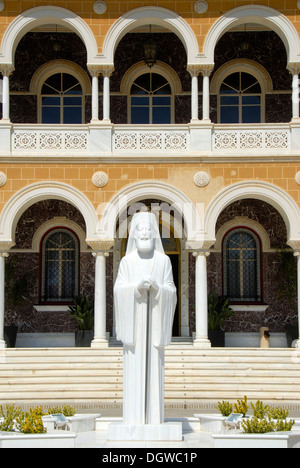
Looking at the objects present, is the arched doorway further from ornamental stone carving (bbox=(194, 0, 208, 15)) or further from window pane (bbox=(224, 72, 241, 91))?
ornamental stone carving (bbox=(194, 0, 208, 15))

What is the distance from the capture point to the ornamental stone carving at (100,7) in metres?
20.0

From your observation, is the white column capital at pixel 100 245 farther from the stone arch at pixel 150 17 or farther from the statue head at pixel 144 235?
the statue head at pixel 144 235

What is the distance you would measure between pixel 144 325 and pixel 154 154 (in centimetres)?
1008

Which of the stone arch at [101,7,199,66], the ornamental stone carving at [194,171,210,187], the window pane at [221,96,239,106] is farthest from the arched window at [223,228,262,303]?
the stone arch at [101,7,199,66]

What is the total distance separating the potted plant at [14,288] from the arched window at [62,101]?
4190 mm

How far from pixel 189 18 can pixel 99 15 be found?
2.28 m

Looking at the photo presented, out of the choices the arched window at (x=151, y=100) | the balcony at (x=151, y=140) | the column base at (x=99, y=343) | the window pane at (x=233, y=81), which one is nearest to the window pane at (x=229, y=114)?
the window pane at (x=233, y=81)

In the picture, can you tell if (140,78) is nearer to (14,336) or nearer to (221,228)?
(221,228)

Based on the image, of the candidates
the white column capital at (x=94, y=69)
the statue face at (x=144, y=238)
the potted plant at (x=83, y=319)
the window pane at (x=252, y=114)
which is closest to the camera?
the statue face at (x=144, y=238)

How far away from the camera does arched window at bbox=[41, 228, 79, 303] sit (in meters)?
22.1

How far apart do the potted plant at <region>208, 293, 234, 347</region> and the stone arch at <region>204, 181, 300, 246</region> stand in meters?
2.28

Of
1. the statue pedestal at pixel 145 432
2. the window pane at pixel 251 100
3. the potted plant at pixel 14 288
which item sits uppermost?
the window pane at pixel 251 100

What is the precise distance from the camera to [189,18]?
20.0 meters

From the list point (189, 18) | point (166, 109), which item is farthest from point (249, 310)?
point (189, 18)
